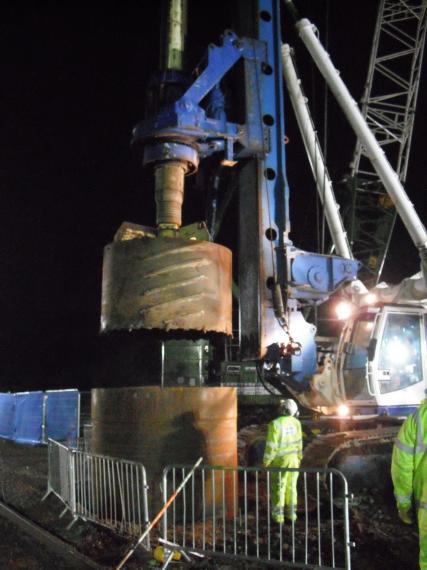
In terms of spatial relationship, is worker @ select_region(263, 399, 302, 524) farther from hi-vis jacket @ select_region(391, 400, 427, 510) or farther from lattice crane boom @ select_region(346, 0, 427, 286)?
lattice crane boom @ select_region(346, 0, 427, 286)

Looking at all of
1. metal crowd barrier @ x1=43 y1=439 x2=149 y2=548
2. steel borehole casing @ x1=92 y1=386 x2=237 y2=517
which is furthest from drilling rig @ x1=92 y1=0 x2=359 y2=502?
metal crowd barrier @ x1=43 y1=439 x2=149 y2=548

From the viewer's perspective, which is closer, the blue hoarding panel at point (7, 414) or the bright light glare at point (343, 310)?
the bright light glare at point (343, 310)

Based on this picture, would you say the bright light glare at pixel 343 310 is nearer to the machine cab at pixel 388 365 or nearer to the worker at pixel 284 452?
the machine cab at pixel 388 365

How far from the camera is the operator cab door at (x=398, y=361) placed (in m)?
8.73

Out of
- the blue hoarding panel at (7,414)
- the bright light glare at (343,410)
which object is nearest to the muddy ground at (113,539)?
the bright light glare at (343,410)

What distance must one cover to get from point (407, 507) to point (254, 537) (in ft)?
8.62

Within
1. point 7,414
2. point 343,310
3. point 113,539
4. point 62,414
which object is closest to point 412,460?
point 113,539

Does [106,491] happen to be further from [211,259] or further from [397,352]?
[397,352]

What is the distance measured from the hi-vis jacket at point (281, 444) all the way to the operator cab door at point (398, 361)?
7.69 ft

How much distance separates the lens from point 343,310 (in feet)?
31.7

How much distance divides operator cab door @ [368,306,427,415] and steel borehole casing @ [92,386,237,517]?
10.5 feet

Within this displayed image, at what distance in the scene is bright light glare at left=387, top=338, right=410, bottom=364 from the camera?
8906mm

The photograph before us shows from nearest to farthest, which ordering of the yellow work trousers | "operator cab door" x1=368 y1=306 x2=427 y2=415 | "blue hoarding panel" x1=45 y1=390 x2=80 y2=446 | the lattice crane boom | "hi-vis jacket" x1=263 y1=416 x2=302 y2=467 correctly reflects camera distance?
the yellow work trousers < "hi-vis jacket" x1=263 y1=416 x2=302 y2=467 < "operator cab door" x1=368 y1=306 x2=427 y2=415 < "blue hoarding panel" x1=45 y1=390 x2=80 y2=446 < the lattice crane boom

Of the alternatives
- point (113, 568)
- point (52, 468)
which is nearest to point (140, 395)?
point (113, 568)
